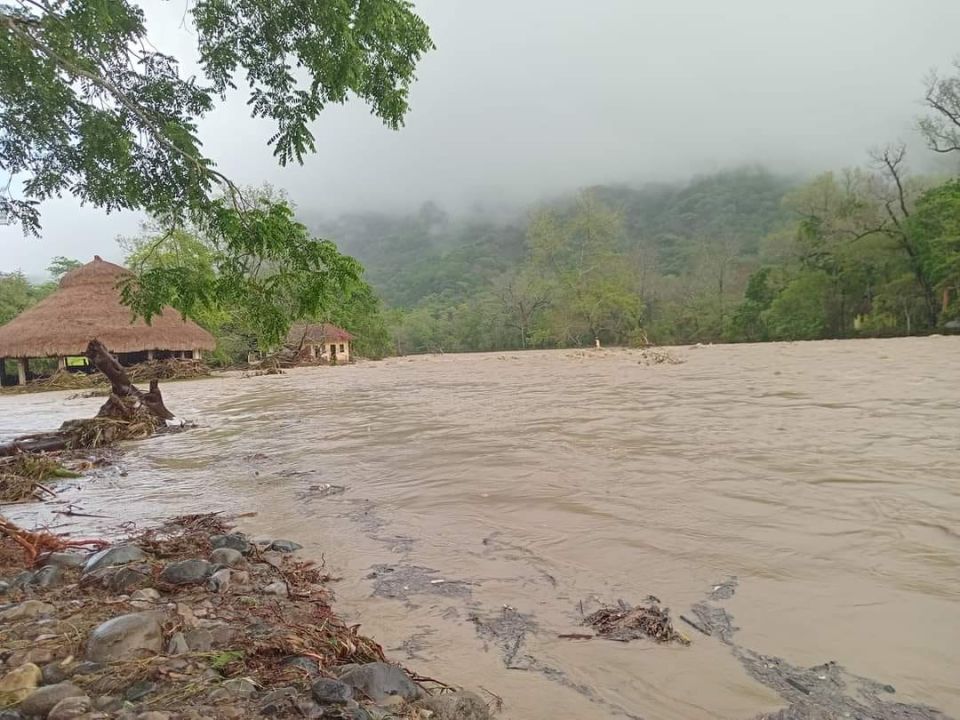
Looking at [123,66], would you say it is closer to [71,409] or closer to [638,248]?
[71,409]

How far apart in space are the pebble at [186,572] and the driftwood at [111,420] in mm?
6347

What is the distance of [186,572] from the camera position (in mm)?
3039

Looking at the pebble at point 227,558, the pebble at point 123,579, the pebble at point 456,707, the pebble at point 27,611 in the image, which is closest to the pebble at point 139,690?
the pebble at point 456,707

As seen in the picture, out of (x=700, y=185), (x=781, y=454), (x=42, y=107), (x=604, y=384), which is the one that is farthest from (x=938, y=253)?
(x=700, y=185)

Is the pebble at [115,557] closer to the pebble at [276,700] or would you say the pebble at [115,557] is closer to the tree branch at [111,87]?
the pebble at [276,700]

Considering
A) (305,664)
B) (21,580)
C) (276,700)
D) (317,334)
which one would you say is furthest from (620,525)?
(317,334)

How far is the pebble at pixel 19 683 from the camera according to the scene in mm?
1838

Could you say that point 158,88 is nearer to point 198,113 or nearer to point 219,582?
point 198,113

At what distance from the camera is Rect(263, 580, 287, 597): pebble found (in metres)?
2.98

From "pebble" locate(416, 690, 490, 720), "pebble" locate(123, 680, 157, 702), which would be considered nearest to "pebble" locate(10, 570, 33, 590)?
"pebble" locate(123, 680, 157, 702)

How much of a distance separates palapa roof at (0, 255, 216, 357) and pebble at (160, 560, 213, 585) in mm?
20602

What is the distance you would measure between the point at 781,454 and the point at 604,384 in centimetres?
812

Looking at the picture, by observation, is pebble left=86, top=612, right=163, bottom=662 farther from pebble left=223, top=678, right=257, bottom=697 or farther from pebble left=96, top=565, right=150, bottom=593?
pebble left=96, top=565, right=150, bottom=593

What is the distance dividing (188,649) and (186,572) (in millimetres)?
933
